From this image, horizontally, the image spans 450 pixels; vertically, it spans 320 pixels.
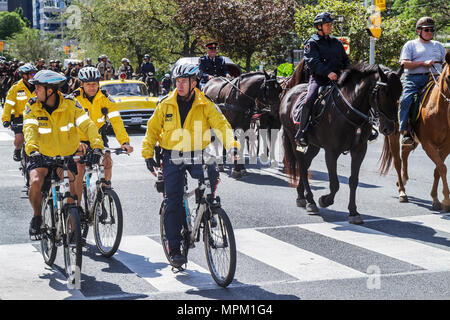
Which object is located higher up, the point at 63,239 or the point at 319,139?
the point at 319,139

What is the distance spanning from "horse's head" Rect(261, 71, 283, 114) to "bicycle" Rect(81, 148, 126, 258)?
21.8 feet

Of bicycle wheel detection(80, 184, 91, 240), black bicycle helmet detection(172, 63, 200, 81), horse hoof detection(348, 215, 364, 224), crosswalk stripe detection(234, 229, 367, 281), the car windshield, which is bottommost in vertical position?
crosswalk stripe detection(234, 229, 367, 281)

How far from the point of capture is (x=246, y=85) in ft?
50.5

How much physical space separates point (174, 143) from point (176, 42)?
36.4m

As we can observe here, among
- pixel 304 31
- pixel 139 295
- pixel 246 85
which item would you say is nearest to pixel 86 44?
pixel 304 31

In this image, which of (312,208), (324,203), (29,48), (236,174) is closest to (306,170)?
(312,208)

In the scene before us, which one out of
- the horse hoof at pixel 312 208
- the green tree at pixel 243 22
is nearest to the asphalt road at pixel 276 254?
the horse hoof at pixel 312 208

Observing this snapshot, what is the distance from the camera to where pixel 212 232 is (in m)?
7.14

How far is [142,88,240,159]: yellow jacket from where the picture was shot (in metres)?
7.41

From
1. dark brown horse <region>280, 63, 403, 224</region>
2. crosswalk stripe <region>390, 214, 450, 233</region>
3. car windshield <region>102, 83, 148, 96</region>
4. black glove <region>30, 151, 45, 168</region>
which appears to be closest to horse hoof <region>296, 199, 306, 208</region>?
dark brown horse <region>280, 63, 403, 224</region>

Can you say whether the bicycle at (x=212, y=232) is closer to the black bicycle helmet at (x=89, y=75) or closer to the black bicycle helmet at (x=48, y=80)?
the black bicycle helmet at (x=48, y=80)

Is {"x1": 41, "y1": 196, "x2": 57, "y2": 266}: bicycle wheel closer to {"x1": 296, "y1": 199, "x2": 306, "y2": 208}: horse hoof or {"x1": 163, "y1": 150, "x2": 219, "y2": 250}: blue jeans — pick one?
{"x1": 163, "y1": 150, "x2": 219, "y2": 250}: blue jeans

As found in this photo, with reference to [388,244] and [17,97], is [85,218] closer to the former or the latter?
[388,244]

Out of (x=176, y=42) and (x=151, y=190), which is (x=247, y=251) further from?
(x=176, y=42)
